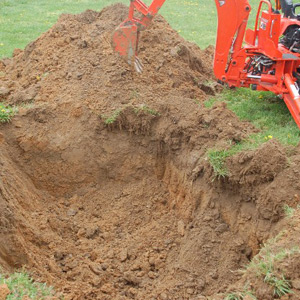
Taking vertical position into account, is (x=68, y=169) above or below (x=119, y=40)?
below

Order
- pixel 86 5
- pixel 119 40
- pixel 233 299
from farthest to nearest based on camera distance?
pixel 86 5
pixel 119 40
pixel 233 299

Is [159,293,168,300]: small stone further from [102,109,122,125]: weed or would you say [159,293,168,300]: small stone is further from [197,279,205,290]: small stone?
[102,109,122,125]: weed

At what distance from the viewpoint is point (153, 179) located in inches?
254

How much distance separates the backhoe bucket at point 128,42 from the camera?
684 centimetres

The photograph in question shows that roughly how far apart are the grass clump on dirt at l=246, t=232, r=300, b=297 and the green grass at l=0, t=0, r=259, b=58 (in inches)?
323

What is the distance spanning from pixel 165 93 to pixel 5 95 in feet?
8.45

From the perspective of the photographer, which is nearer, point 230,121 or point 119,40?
point 230,121

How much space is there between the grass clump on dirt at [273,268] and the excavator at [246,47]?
3.07m

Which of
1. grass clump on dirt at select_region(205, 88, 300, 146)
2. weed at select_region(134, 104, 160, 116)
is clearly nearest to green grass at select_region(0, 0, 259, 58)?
grass clump on dirt at select_region(205, 88, 300, 146)

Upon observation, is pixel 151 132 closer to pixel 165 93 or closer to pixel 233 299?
pixel 165 93

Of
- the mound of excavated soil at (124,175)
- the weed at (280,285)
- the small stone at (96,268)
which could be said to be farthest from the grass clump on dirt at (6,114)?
the weed at (280,285)

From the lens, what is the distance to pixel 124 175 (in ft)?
21.6

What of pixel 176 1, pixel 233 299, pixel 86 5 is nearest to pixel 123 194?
pixel 233 299

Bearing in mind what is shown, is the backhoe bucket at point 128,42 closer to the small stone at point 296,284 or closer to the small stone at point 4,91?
the small stone at point 4,91
